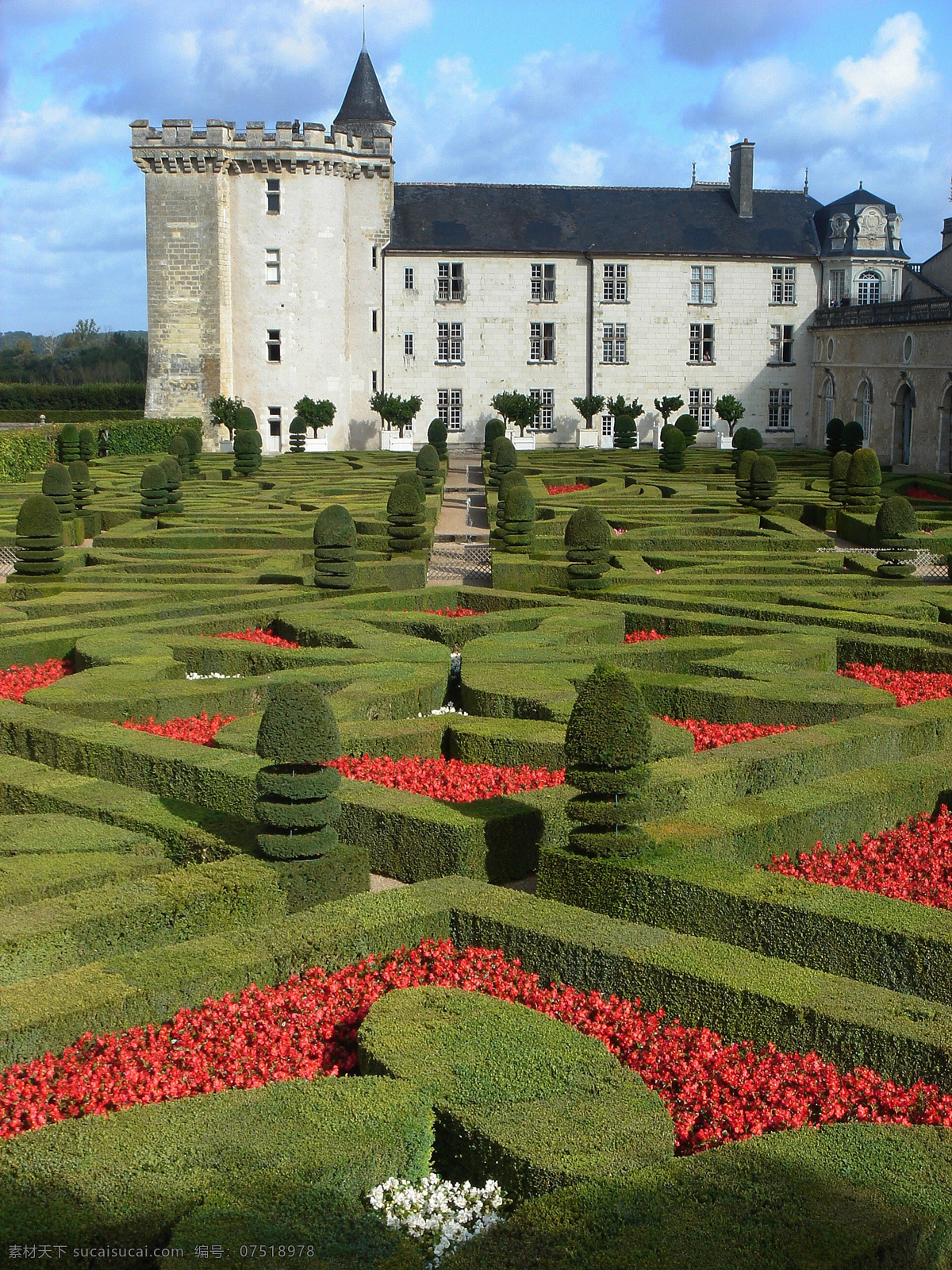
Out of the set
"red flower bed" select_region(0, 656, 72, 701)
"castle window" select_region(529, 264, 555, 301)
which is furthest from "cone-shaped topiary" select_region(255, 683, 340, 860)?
"castle window" select_region(529, 264, 555, 301)

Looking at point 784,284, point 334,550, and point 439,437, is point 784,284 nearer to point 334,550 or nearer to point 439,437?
point 439,437

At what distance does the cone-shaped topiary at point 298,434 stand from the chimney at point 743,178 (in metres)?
18.9

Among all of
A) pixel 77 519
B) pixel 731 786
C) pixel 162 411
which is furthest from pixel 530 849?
pixel 162 411

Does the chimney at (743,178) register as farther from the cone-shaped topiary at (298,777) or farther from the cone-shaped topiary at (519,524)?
the cone-shaped topiary at (298,777)

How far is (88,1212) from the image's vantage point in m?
4.64

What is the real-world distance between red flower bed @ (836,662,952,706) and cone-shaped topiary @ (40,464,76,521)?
1343 cm

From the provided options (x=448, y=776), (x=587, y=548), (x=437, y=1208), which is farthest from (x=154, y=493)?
(x=437, y=1208)

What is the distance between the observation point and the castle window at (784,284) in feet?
164

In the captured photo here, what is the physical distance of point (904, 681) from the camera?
1273 cm

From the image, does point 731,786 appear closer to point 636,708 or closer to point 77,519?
point 636,708

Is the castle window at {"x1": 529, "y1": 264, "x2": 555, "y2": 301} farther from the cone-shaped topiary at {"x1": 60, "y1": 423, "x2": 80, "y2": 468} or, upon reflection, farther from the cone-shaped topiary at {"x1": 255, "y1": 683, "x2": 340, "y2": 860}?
the cone-shaped topiary at {"x1": 255, "y1": 683, "x2": 340, "y2": 860}

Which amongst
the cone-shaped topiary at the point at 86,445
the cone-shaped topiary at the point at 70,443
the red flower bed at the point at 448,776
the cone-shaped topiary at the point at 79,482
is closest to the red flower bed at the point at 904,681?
the red flower bed at the point at 448,776

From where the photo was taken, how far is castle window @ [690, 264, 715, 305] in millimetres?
49969

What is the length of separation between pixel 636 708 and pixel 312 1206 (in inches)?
138
